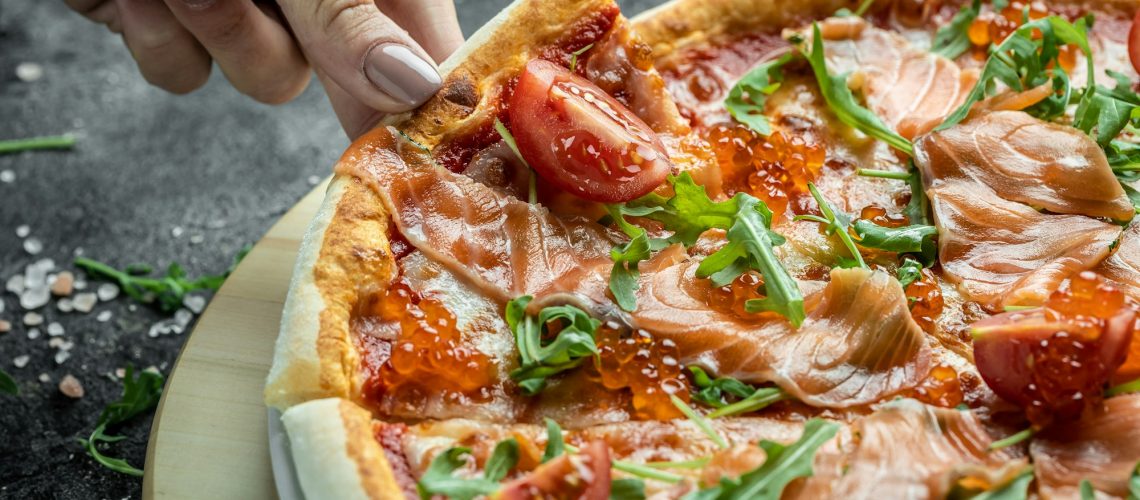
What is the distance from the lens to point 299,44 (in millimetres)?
4086

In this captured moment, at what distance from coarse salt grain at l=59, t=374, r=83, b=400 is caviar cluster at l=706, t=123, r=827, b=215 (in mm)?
2599

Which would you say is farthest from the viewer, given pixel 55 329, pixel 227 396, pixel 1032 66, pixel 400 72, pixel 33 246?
pixel 33 246

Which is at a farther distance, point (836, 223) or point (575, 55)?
point (575, 55)

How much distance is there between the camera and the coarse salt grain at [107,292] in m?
4.68

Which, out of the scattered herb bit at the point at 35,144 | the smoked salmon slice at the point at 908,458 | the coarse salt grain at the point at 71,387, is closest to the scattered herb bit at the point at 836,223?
the smoked salmon slice at the point at 908,458

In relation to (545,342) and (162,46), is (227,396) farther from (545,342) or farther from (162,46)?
(162,46)

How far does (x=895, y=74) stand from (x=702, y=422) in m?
1.84

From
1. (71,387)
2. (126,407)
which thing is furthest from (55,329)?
(126,407)

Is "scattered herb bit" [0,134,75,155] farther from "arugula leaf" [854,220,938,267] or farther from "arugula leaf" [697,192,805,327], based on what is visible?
"arugula leaf" [854,220,938,267]

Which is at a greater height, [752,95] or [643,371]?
[752,95]

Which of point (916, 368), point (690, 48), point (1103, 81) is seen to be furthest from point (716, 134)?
point (1103, 81)

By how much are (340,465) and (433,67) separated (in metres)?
1.29

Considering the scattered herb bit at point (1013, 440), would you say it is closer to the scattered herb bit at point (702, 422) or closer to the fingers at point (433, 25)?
the scattered herb bit at point (702, 422)

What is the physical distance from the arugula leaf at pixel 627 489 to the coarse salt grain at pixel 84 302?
299 cm
